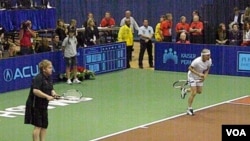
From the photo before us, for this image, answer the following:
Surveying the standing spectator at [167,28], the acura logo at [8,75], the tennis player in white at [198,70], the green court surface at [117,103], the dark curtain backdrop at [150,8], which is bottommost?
the green court surface at [117,103]

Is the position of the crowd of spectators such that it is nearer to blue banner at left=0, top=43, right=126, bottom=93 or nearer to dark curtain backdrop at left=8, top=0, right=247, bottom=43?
blue banner at left=0, top=43, right=126, bottom=93

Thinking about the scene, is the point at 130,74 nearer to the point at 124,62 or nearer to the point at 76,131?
the point at 124,62

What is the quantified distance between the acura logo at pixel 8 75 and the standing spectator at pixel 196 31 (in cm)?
882

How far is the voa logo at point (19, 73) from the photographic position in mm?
22875

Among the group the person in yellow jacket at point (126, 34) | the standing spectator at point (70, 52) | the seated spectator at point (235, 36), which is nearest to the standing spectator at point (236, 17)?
the seated spectator at point (235, 36)

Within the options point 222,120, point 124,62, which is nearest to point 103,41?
point 124,62

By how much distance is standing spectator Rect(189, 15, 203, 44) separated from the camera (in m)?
28.4

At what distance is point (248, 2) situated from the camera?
3425 cm

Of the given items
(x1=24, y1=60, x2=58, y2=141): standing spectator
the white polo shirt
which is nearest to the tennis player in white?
(x1=24, y1=60, x2=58, y2=141): standing spectator

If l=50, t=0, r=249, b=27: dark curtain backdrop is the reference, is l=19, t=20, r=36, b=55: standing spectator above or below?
below

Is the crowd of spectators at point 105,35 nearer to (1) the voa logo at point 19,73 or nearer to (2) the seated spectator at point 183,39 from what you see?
(2) the seated spectator at point 183,39

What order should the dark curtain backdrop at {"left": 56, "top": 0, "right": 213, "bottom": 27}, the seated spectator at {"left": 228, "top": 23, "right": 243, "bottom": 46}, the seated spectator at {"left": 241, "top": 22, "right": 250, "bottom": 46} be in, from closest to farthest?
the seated spectator at {"left": 241, "top": 22, "right": 250, "bottom": 46}, the seated spectator at {"left": 228, "top": 23, "right": 243, "bottom": 46}, the dark curtain backdrop at {"left": 56, "top": 0, "right": 213, "bottom": 27}

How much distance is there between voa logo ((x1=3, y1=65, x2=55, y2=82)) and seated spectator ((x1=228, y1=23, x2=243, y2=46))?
8.78 m

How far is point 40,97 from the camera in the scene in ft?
45.1
